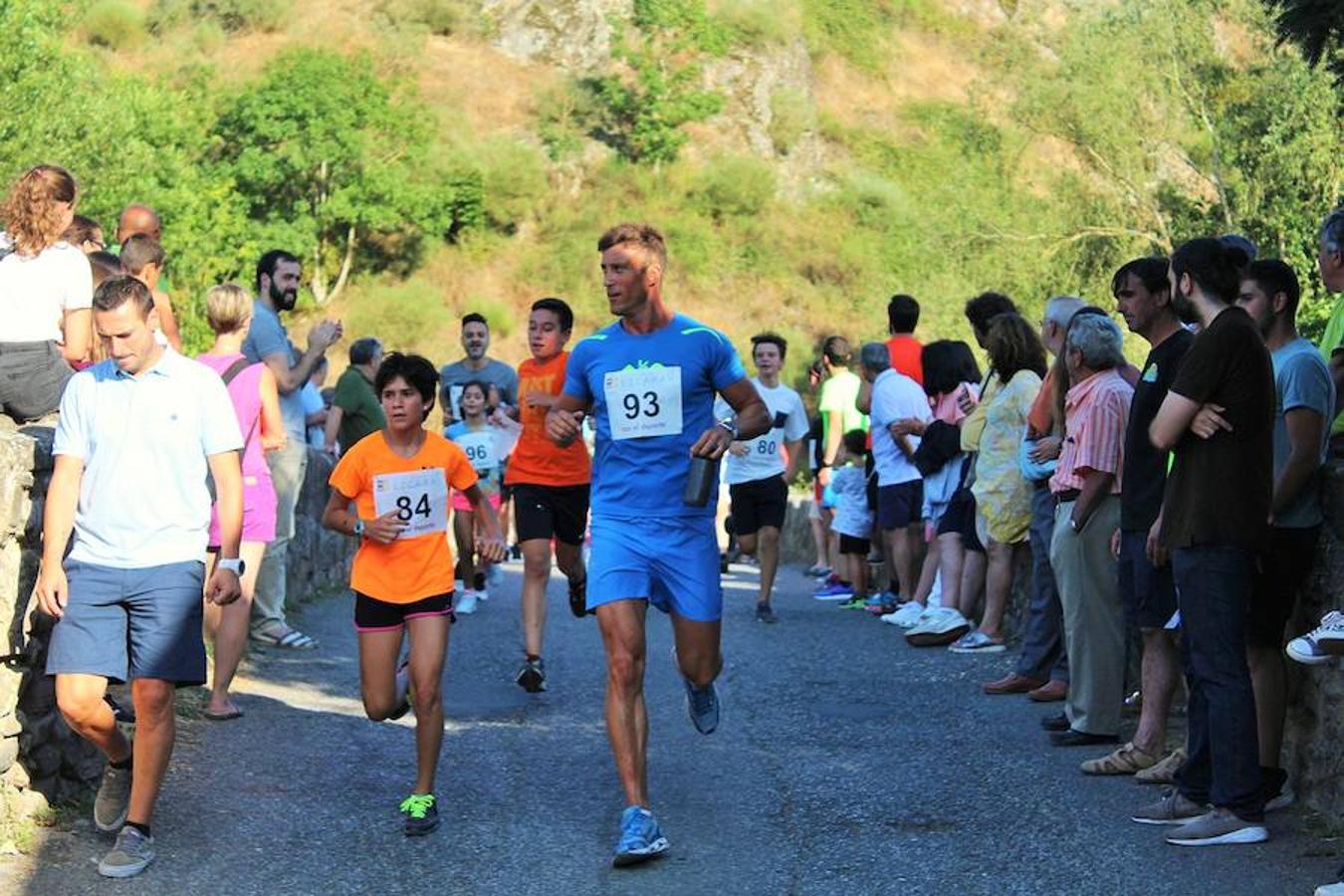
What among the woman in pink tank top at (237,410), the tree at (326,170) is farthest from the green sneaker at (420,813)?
the tree at (326,170)

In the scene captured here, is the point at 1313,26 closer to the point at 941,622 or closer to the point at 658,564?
the point at 658,564

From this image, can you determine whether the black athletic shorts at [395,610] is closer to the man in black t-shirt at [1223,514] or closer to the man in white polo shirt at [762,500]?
the man in black t-shirt at [1223,514]

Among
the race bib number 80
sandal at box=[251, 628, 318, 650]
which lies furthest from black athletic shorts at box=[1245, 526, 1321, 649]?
sandal at box=[251, 628, 318, 650]

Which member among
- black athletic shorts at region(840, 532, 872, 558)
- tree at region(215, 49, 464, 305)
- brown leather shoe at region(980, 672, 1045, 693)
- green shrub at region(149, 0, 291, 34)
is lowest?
brown leather shoe at region(980, 672, 1045, 693)

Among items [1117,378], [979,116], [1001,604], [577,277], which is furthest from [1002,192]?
[1117,378]

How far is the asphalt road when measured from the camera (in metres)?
6.78

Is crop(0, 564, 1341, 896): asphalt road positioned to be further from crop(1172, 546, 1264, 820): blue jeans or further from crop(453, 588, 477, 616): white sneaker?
crop(453, 588, 477, 616): white sneaker

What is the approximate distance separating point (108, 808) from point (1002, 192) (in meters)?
34.7

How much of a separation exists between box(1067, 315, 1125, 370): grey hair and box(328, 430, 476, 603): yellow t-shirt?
3217mm

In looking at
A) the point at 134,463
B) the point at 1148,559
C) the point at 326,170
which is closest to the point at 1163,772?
the point at 1148,559

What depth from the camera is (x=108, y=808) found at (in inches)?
280

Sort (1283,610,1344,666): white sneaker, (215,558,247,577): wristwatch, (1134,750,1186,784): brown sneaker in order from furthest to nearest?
(1134,750,1186,784): brown sneaker
(215,558,247,577): wristwatch
(1283,610,1344,666): white sneaker

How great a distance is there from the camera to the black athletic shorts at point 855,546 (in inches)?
660

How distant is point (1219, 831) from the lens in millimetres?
7145
